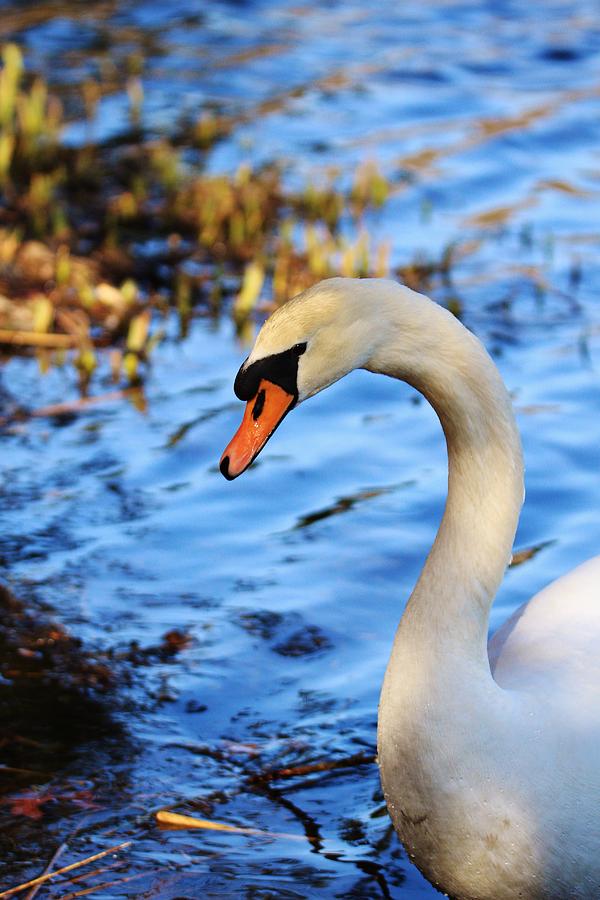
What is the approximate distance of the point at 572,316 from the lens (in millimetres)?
6590

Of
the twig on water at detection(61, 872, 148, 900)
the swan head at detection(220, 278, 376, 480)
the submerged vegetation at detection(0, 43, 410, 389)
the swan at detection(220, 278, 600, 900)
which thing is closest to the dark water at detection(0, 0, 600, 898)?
the twig on water at detection(61, 872, 148, 900)

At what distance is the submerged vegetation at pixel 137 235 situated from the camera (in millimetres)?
6422

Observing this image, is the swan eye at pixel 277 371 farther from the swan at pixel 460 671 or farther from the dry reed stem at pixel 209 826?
the dry reed stem at pixel 209 826

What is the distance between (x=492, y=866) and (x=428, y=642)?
1.51 ft

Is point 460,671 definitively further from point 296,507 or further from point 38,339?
point 38,339

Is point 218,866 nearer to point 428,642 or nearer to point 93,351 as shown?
point 428,642

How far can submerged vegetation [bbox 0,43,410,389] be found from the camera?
6422mm

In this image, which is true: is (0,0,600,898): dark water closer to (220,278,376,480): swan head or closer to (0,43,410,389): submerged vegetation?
(0,43,410,389): submerged vegetation

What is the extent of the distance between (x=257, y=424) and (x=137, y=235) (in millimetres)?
4597

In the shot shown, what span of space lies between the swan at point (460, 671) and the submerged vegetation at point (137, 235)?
125 inches

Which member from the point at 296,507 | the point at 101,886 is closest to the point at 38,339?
the point at 296,507

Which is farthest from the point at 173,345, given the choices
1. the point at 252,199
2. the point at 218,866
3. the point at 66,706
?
the point at 218,866

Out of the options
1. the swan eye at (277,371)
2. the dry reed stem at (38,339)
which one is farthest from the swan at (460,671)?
the dry reed stem at (38,339)

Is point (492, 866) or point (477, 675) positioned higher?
point (477, 675)
